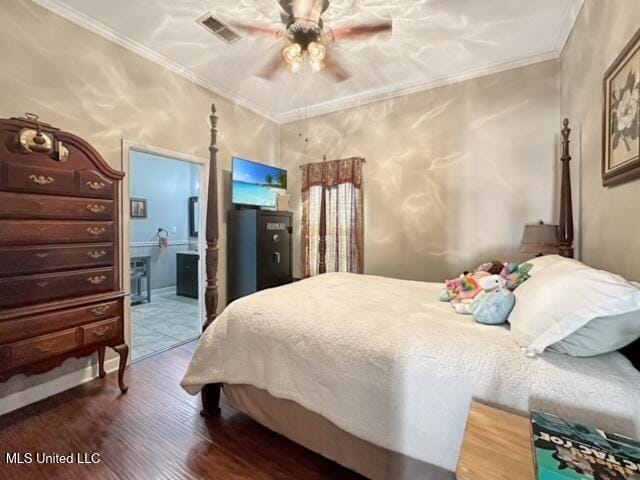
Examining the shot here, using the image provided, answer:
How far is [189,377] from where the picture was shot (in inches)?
72.7

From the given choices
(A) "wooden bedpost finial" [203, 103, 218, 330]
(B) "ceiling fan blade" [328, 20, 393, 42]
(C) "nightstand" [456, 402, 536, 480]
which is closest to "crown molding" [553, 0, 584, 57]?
(B) "ceiling fan blade" [328, 20, 393, 42]

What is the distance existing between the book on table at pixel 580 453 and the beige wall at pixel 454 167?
251 cm

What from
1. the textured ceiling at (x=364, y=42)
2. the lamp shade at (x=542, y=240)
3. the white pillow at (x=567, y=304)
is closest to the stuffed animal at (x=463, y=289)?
the white pillow at (x=567, y=304)

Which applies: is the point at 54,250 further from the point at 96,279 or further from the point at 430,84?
the point at 430,84

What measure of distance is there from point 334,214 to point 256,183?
1121 millimetres

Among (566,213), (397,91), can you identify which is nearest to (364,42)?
(397,91)

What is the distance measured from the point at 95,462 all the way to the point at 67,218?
4.97ft

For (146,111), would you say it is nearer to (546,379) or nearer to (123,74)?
(123,74)

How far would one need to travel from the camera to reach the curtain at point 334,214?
3.85m

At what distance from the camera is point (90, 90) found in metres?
2.42

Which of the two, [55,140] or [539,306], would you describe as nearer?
[539,306]

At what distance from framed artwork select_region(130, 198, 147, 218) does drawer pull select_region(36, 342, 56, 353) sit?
141 inches

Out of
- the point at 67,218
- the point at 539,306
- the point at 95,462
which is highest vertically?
the point at 67,218

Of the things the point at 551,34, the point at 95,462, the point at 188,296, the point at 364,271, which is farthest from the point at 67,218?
the point at 551,34
